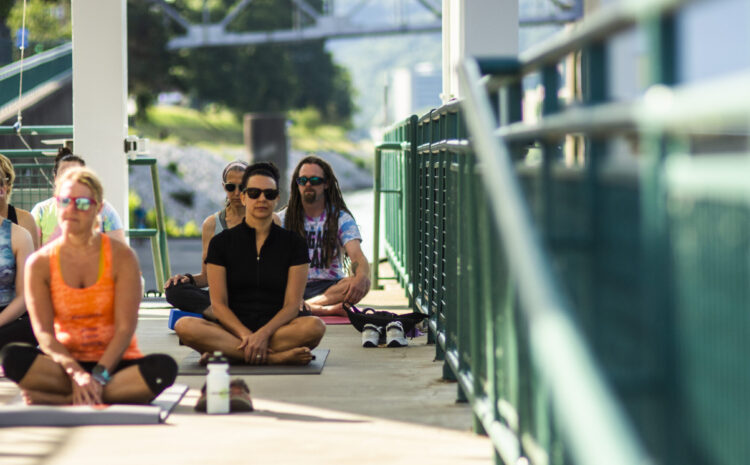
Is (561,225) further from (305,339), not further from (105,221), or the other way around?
(105,221)

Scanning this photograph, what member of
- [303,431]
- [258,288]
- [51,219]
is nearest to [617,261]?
[303,431]

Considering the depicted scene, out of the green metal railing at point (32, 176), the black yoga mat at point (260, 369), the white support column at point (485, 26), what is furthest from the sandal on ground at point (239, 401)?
the green metal railing at point (32, 176)

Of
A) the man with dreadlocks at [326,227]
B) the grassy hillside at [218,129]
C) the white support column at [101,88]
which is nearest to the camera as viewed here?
the man with dreadlocks at [326,227]

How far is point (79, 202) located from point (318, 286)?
Answer: 12.6ft

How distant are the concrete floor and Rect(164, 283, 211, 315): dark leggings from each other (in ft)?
5.73

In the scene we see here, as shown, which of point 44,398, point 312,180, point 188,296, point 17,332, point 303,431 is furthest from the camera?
point 312,180

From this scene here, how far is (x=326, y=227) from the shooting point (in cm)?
838

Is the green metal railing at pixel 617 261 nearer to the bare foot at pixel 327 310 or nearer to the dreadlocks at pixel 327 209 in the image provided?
the dreadlocks at pixel 327 209

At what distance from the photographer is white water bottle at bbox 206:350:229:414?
5105 millimetres

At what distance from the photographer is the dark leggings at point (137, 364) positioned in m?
5.12

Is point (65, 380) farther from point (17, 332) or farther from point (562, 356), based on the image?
point (562, 356)

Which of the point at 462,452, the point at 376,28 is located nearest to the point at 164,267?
the point at 462,452

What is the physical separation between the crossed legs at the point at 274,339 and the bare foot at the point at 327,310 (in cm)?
200

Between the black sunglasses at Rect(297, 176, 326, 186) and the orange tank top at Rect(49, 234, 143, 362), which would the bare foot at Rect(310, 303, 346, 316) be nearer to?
the black sunglasses at Rect(297, 176, 326, 186)
